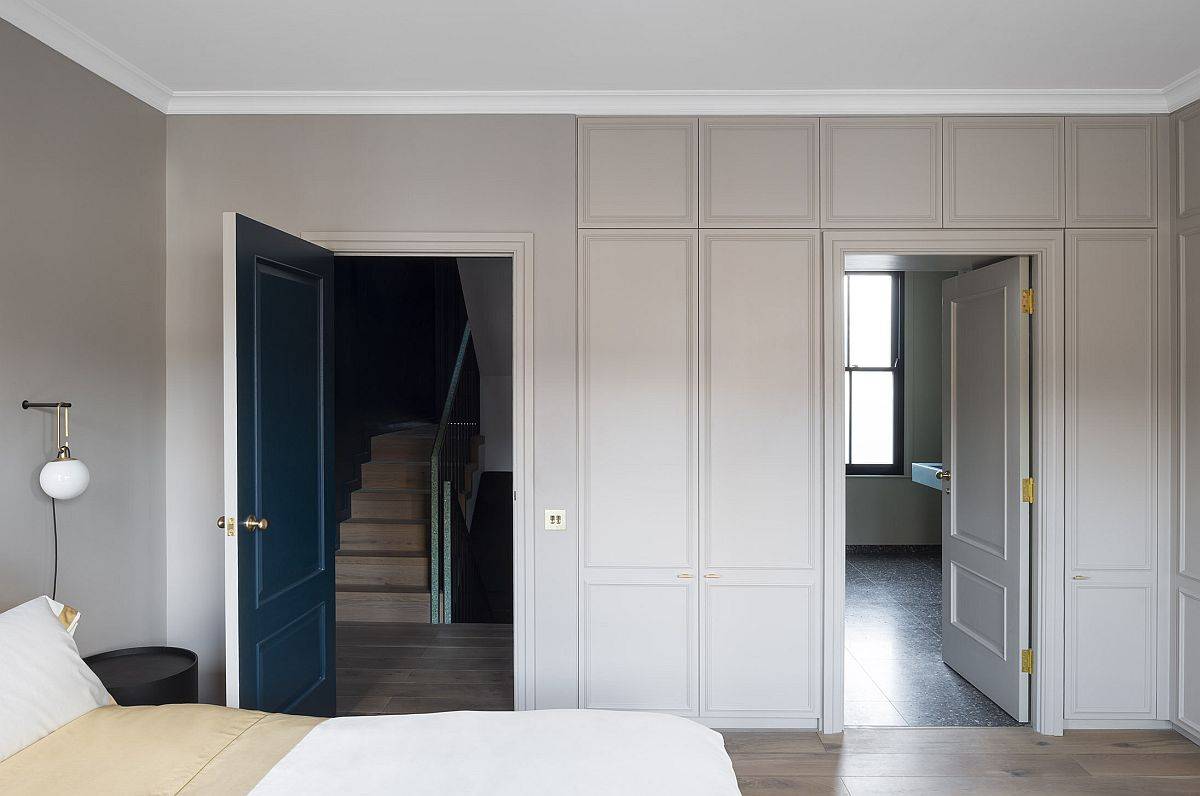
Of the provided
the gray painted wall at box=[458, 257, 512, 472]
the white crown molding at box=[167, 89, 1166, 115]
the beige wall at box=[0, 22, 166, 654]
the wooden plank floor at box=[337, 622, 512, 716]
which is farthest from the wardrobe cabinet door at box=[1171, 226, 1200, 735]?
the beige wall at box=[0, 22, 166, 654]

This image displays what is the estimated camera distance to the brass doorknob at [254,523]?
2.58m

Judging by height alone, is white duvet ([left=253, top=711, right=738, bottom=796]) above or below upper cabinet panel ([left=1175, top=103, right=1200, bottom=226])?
below

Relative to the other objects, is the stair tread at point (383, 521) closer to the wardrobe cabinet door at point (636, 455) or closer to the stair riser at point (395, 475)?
the stair riser at point (395, 475)

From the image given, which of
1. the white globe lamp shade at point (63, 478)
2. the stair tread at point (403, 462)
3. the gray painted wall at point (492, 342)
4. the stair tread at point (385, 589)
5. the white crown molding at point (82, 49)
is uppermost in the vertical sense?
the white crown molding at point (82, 49)

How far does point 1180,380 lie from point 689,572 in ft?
7.42

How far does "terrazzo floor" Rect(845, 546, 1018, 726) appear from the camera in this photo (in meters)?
3.42

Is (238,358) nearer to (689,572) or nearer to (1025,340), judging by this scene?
(689,572)

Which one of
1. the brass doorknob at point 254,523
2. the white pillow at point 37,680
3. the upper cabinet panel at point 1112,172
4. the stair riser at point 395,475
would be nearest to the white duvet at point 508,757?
the white pillow at point 37,680

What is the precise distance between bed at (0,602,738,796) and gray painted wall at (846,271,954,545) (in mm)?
5464

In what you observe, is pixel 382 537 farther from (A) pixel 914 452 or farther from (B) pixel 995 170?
Answer: (A) pixel 914 452

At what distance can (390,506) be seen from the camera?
5.30 metres

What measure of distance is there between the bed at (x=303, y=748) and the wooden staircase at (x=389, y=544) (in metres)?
2.98

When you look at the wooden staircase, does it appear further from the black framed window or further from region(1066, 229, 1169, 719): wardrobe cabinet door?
the black framed window

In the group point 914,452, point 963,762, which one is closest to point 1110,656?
point 963,762
